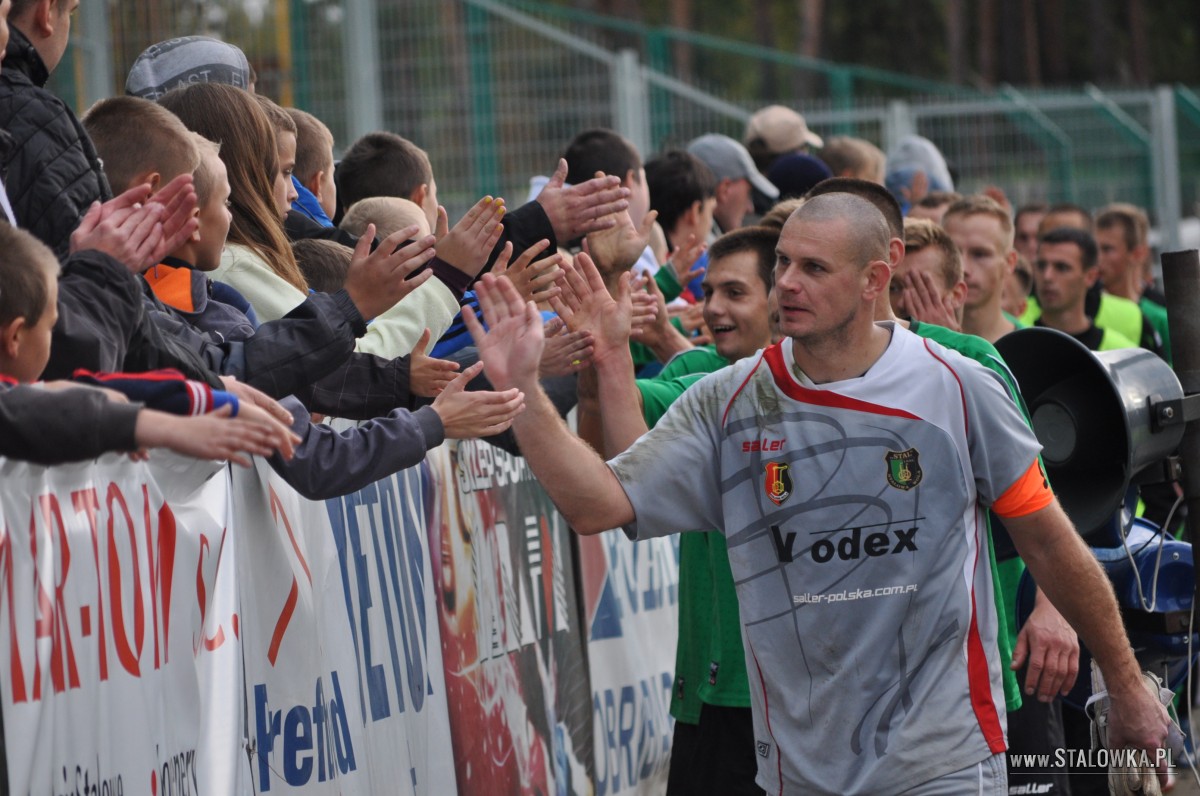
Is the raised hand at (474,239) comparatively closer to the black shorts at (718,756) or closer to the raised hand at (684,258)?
the black shorts at (718,756)

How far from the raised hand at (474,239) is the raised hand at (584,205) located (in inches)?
14.0

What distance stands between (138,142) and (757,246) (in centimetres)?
245

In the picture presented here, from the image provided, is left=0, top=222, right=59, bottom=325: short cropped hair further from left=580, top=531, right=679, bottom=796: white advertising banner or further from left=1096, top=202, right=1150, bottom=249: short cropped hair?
left=1096, top=202, right=1150, bottom=249: short cropped hair

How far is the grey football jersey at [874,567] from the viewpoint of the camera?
4.27 m

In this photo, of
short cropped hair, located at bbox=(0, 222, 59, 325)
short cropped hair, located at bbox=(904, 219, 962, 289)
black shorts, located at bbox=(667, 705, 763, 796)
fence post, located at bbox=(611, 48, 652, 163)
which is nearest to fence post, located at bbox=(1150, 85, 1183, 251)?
fence post, located at bbox=(611, 48, 652, 163)

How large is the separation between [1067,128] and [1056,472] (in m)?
14.5

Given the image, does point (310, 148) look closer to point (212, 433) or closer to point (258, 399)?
point (258, 399)

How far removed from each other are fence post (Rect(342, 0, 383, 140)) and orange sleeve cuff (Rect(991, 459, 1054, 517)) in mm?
10169

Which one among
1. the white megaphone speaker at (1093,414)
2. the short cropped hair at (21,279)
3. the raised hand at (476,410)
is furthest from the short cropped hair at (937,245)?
the short cropped hair at (21,279)

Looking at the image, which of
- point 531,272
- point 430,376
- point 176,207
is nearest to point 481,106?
point 531,272

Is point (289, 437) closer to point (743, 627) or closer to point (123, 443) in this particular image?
point (123, 443)

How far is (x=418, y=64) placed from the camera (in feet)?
47.2

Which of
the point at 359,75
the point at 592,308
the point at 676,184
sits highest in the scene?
the point at 359,75

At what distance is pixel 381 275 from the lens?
436 cm
